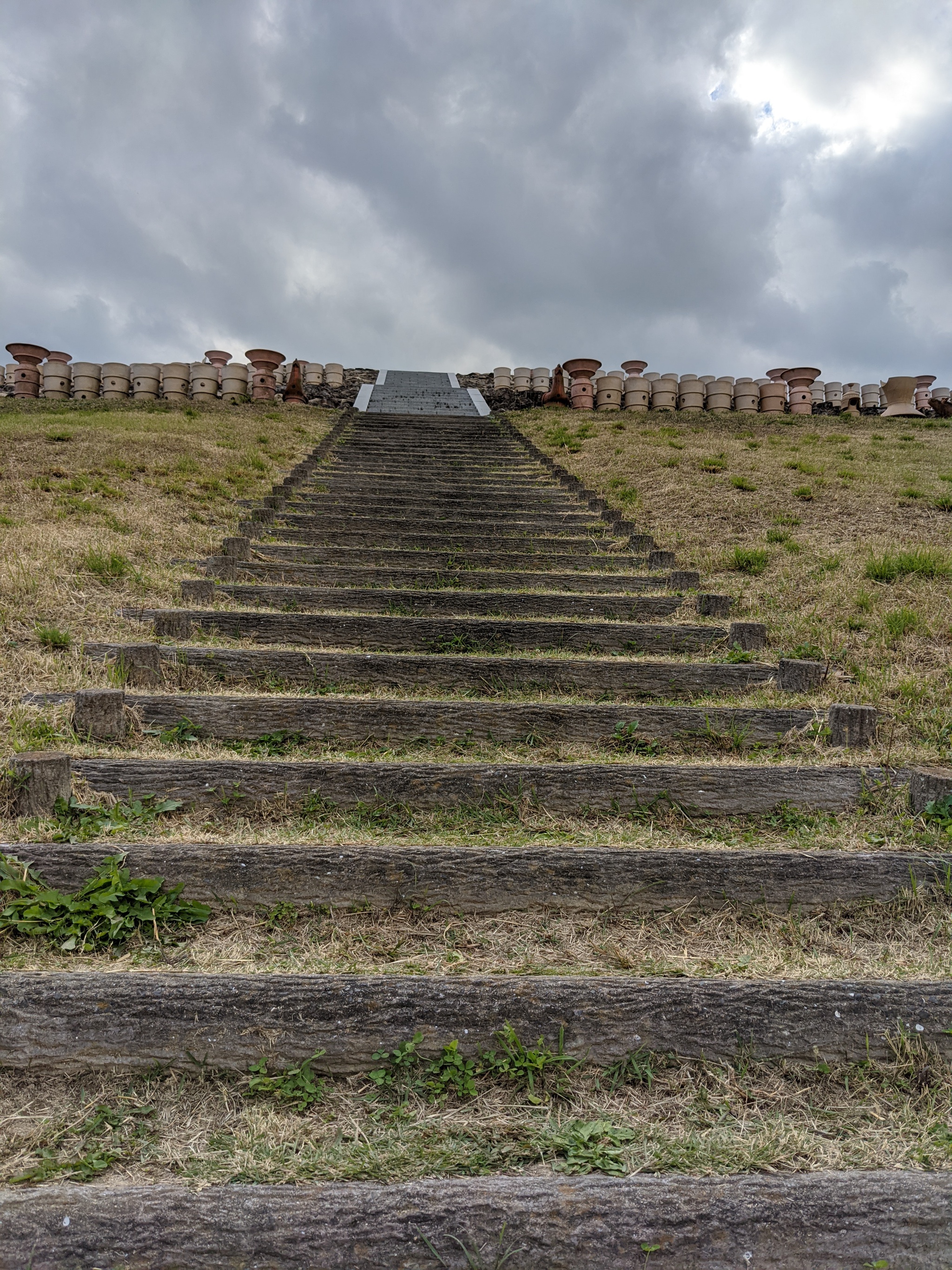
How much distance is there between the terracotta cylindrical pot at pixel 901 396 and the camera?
15.8 metres

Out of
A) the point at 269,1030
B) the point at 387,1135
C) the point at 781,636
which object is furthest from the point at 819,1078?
the point at 781,636

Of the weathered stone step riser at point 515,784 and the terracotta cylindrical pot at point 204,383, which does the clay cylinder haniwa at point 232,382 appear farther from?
the weathered stone step riser at point 515,784

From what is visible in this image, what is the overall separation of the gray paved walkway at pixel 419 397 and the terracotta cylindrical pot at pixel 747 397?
579 cm

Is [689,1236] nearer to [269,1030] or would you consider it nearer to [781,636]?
[269,1030]

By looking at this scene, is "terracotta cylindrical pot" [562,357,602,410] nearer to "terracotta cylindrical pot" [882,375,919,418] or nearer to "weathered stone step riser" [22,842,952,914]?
"terracotta cylindrical pot" [882,375,919,418]

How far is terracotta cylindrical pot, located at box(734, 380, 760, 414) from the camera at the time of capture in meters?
16.2

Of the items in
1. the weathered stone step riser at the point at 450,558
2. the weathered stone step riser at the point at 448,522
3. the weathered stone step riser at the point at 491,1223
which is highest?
the weathered stone step riser at the point at 448,522

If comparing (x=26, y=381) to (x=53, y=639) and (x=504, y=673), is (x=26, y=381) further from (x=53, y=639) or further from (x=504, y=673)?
(x=504, y=673)

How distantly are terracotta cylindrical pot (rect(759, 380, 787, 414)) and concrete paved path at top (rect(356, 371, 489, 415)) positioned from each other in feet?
20.0

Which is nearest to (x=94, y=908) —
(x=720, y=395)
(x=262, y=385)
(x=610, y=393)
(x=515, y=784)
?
(x=515, y=784)

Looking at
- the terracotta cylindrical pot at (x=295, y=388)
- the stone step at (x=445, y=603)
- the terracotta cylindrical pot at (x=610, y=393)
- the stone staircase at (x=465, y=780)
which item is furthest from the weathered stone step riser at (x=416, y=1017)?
the terracotta cylindrical pot at (x=610, y=393)

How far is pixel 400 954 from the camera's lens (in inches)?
90.0

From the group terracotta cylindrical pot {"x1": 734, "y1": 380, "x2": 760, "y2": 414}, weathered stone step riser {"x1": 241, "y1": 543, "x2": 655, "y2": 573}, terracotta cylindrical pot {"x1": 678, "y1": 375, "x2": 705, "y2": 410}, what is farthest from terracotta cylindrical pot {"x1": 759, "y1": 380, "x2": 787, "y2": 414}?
weathered stone step riser {"x1": 241, "y1": 543, "x2": 655, "y2": 573}

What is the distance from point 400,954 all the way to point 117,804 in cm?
123
